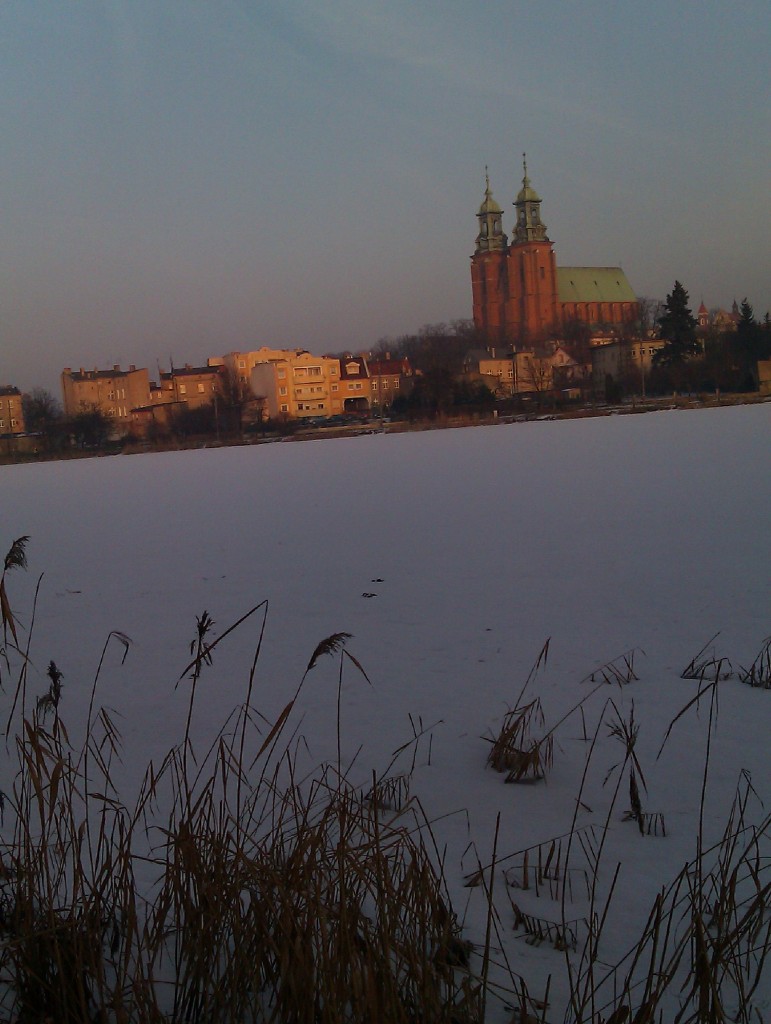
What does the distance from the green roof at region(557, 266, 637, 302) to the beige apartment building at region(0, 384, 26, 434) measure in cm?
5929

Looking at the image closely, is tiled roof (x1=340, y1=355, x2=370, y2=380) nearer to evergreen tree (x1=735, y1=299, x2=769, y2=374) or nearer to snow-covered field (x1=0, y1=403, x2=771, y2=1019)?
evergreen tree (x1=735, y1=299, x2=769, y2=374)

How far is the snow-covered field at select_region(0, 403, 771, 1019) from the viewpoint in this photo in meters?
2.67

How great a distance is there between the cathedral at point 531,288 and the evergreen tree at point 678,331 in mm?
45286

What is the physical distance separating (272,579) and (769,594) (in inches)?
132

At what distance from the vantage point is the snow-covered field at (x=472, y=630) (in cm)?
267

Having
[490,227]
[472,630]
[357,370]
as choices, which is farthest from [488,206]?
[472,630]

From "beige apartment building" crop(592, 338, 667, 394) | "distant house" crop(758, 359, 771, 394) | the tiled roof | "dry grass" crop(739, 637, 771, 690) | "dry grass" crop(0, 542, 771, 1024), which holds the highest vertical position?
the tiled roof

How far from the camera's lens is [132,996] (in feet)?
5.69

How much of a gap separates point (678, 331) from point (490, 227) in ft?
196

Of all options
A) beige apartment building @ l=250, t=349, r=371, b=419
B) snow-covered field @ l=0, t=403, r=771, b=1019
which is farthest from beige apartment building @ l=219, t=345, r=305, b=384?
snow-covered field @ l=0, t=403, r=771, b=1019

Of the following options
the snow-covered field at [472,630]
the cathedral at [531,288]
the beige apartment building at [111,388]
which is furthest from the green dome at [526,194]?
the snow-covered field at [472,630]

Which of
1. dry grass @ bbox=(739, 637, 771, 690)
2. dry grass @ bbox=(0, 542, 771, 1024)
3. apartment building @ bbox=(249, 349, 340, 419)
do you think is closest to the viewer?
dry grass @ bbox=(0, 542, 771, 1024)

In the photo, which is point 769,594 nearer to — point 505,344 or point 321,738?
point 321,738

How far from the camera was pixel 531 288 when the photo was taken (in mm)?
102375
